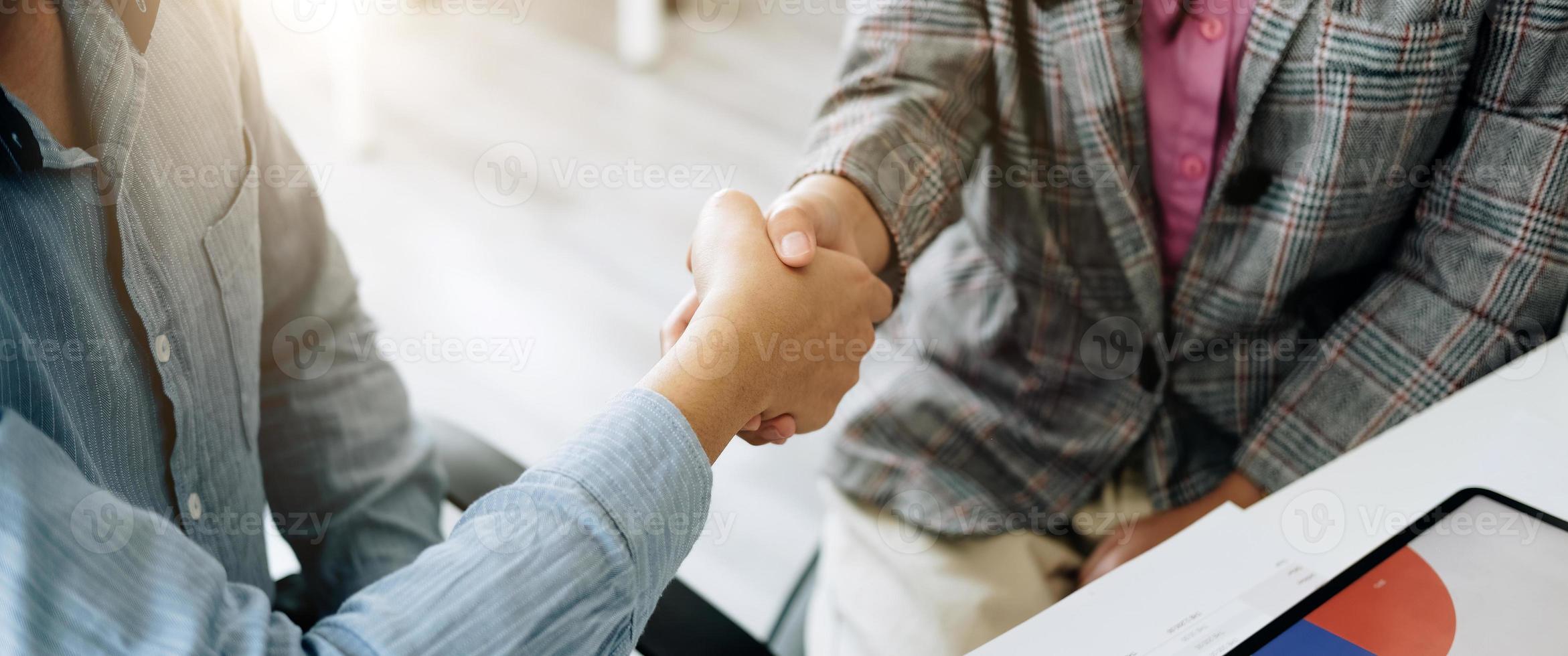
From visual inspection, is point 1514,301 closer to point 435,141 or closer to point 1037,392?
point 1037,392

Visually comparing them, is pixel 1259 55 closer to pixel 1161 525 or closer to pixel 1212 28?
pixel 1212 28

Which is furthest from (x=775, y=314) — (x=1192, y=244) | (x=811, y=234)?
(x=1192, y=244)

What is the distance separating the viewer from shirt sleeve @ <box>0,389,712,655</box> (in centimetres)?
46

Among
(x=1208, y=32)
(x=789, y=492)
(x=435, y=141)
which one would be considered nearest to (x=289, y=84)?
(x=435, y=141)

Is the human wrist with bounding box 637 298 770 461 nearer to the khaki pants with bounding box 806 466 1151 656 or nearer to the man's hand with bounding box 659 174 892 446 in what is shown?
the man's hand with bounding box 659 174 892 446

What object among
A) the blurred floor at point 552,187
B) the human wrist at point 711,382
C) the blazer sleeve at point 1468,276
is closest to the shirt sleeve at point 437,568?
the human wrist at point 711,382

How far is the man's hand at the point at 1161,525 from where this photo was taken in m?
0.86

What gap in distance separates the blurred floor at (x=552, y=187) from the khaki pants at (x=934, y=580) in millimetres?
568

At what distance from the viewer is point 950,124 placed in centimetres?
91

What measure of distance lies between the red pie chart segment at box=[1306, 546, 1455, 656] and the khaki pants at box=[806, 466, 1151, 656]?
323mm

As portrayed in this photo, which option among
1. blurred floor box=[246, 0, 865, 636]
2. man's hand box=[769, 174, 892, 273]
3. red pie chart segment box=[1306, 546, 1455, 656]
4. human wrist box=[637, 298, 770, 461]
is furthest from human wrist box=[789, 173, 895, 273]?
blurred floor box=[246, 0, 865, 636]

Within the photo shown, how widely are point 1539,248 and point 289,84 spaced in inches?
95.3

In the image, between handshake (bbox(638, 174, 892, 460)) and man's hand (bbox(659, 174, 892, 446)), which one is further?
man's hand (bbox(659, 174, 892, 446))

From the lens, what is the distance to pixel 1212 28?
82cm
